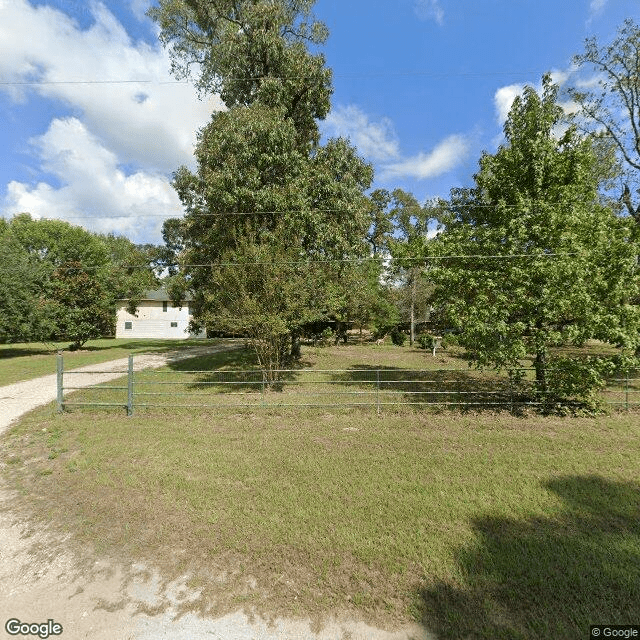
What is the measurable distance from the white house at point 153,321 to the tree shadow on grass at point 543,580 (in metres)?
36.5

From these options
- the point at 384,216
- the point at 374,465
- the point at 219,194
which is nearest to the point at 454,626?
the point at 374,465

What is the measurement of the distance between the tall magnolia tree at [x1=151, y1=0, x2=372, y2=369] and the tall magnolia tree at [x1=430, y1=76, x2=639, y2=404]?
181 inches

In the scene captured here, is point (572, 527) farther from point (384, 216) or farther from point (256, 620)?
point (384, 216)

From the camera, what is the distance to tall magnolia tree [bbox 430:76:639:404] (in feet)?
23.9

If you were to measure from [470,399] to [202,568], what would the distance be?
328 inches

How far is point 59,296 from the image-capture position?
20.8 meters

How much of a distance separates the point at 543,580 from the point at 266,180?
13.1 m

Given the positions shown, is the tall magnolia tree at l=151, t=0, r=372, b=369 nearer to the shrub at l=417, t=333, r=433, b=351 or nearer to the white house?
the shrub at l=417, t=333, r=433, b=351

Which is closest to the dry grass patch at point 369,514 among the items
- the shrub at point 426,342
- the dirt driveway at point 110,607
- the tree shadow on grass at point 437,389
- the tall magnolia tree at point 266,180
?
the dirt driveway at point 110,607

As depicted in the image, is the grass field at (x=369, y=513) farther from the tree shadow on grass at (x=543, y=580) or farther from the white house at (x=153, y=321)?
the white house at (x=153, y=321)

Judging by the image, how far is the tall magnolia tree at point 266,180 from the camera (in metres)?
9.65

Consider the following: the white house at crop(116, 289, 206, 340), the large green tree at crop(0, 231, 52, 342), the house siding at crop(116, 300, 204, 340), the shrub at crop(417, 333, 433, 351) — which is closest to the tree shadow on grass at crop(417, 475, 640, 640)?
the shrub at crop(417, 333, 433, 351)

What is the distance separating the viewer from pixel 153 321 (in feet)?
121

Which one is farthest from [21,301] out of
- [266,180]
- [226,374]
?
[266,180]
